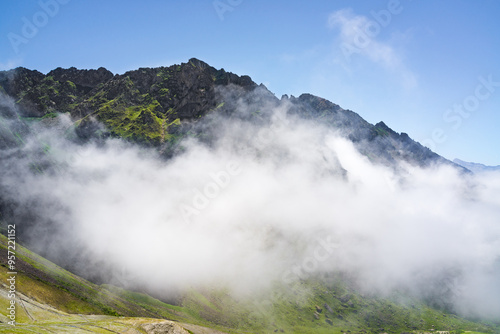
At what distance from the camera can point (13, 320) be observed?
340 ft

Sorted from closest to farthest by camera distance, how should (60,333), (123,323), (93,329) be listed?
1. (60,333)
2. (93,329)
3. (123,323)

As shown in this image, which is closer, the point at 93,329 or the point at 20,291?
the point at 93,329

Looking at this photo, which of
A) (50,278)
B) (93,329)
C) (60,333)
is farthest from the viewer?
(50,278)

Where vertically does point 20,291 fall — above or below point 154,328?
below

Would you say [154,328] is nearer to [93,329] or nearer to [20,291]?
[93,329]

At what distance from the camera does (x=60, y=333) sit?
10194 cm

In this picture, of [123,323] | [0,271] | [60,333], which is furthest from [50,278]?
[60,333]

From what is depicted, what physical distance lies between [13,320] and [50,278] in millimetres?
109728

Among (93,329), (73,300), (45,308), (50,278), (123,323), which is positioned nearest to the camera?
(93,329)

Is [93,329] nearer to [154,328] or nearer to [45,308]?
[154,328]

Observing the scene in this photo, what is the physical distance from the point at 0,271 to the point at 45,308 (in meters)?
33.4

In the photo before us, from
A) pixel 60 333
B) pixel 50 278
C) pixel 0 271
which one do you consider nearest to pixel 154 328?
pixel 60 333

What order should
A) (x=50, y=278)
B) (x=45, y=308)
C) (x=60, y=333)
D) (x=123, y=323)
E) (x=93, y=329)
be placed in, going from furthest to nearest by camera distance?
(x=50, y=278) → (x=45, y=308) → (x=123, y=323) → (x=93, y=329) → (x=60, y=333)

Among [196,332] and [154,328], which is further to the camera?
[196,332]
